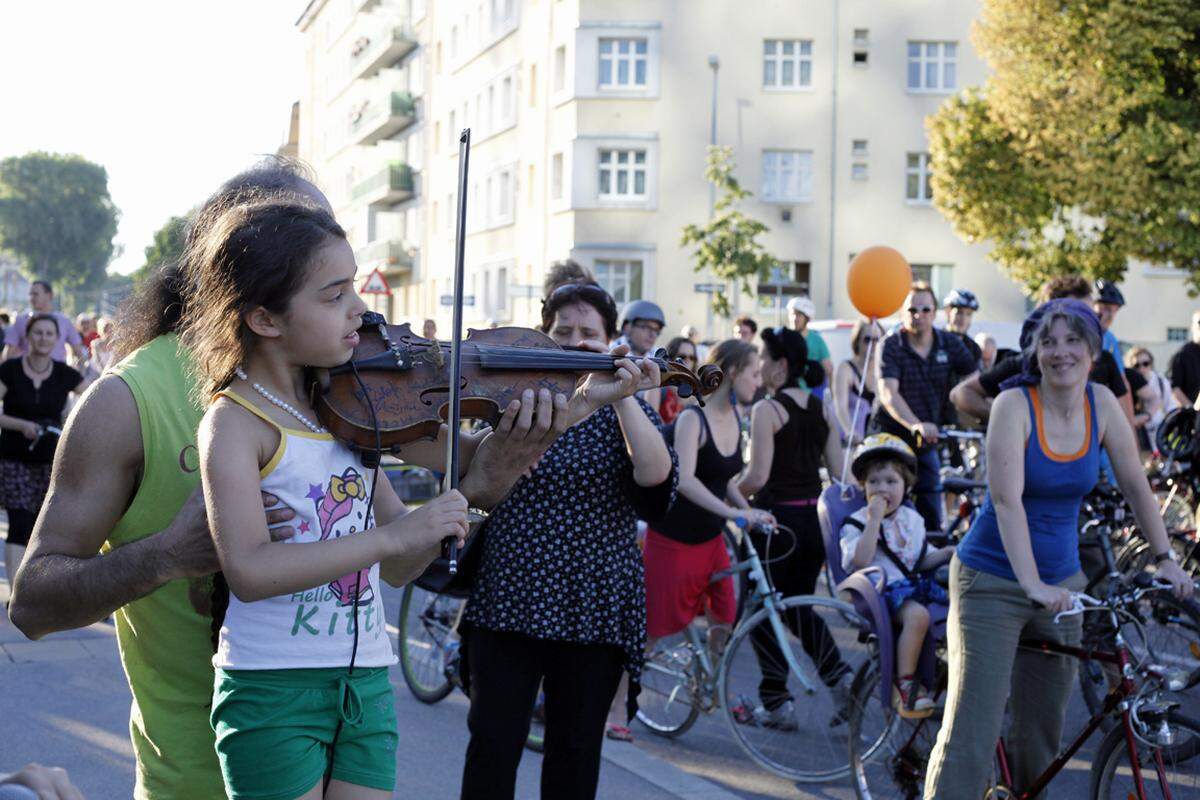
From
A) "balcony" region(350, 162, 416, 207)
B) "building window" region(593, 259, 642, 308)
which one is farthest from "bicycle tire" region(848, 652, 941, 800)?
"balcony" region(350, 162, 416, 207)

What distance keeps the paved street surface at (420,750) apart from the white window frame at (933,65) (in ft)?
110

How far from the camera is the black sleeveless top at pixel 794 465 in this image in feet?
24.4

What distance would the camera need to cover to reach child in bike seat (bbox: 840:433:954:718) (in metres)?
5.32

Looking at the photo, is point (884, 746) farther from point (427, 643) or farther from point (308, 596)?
point (308, 596)

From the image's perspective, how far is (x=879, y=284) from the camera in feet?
37.9

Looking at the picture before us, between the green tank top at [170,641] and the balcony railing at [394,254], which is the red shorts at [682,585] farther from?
the balcony railing at [394,254]

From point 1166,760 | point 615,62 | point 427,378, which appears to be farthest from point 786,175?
point 427,378

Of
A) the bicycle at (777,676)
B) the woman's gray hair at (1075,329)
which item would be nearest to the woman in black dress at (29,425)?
the bicycle at (777,676)

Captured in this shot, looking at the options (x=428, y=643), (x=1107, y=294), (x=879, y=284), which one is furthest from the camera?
(x=879, y=284)

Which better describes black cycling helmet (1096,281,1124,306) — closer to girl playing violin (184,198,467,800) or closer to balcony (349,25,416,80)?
girl playing violin (184,198,467,800)

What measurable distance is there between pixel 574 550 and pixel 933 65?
36544 millimetres

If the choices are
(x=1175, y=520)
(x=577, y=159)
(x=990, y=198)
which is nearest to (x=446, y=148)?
(x=577, y=159)

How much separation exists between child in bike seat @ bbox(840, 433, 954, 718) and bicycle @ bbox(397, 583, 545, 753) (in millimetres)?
2078

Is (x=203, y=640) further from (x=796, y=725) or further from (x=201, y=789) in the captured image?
(x=796, y=725)
